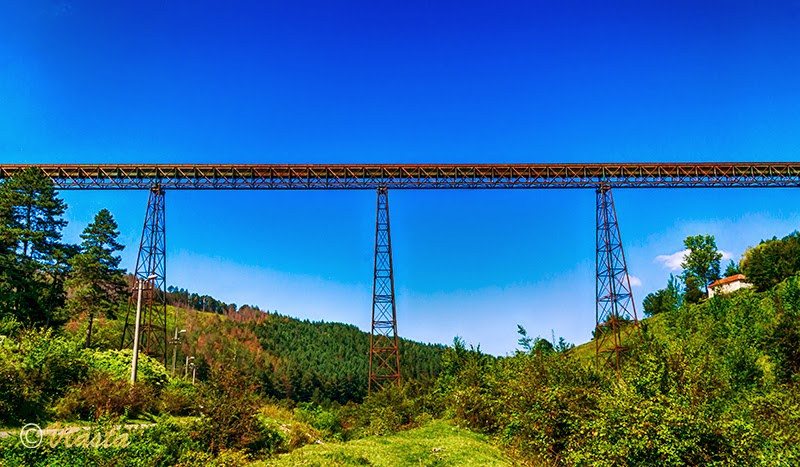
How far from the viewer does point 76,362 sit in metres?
21.9

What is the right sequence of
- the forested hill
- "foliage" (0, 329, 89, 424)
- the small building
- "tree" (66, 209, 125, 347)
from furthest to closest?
1. the forested hill
2. the small building
3. "tree" (66, 209, 125, 347)
4. "foliage" (0, 329, 89, 424)

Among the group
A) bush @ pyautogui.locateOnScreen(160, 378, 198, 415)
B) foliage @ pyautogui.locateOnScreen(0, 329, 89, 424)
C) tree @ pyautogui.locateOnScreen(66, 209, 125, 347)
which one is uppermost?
tree @ pyautogui.locateOnScreen(66, 209, 125, 347)

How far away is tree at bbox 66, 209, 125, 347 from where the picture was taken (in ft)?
139

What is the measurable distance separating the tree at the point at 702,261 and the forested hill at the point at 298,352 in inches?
1965

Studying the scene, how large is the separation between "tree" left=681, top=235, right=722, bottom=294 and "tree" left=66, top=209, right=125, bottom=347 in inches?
3288

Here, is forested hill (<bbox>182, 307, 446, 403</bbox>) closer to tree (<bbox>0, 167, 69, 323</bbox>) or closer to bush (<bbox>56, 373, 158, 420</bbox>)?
tree (<bbox>0, 167, 69, 323</bbox>)

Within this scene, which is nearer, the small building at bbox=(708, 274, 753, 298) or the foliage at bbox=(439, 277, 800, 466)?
the foliage at bbox=(439, 277, 800, 466)

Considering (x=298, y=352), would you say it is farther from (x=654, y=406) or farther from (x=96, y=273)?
(x=654, y=406)

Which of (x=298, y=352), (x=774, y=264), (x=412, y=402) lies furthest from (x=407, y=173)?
(x=298, y=352)

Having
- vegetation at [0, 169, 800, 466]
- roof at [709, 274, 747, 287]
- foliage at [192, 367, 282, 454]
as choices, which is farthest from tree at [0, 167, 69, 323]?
roof at [709, 274, 747, 287]

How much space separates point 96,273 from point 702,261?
88118mm

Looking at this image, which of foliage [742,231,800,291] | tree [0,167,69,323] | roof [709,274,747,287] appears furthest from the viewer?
roof [709,274,747,287]

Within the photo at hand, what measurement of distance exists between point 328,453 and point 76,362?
41.6 feet

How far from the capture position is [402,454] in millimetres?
18266
